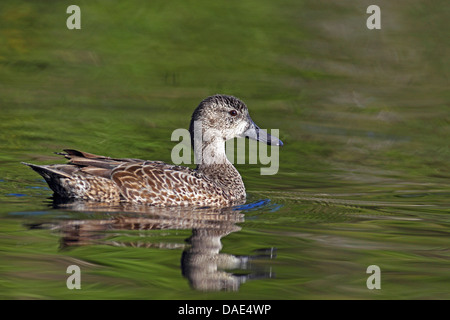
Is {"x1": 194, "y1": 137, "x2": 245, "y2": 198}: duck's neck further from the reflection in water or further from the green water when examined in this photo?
the reflection in water

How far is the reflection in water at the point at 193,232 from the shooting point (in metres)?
7.73

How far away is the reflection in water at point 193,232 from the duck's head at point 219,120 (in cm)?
125

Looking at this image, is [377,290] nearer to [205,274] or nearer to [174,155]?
[205,274]

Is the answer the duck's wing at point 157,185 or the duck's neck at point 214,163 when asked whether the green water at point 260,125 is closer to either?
the duck's wing at point 157,185

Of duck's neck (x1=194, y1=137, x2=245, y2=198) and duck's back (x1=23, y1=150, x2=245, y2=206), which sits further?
duck's neck (x1=194, y1=137, x2=245, y2=198)

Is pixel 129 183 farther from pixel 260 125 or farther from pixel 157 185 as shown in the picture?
pixel 260 125

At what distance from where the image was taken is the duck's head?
1110 cm

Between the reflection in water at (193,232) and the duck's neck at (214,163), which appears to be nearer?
the reflection in water at (193,232)

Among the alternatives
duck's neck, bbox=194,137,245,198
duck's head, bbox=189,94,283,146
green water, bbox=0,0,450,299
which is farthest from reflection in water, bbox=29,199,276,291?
duck's head, bbox=189,94,283,146

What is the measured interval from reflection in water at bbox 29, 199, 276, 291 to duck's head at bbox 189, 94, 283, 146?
125cm

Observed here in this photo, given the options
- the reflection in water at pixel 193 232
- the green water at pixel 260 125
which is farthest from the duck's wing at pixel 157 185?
the green water at pixel 260 125

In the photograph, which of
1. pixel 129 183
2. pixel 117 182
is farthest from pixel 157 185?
pixel 117 182

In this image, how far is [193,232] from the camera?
905 cm

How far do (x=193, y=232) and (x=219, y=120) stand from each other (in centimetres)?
243
